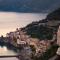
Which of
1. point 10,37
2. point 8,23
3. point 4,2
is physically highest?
point 4,2

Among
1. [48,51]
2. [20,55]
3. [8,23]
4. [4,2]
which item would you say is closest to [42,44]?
[48,51]

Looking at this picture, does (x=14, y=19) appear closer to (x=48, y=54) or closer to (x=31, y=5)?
(x=31, y=5)

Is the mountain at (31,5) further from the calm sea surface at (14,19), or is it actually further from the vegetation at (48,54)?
the vegetation at (48,54)

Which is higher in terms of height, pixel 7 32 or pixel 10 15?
pixel 10 15

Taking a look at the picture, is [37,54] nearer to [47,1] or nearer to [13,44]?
[13,44]

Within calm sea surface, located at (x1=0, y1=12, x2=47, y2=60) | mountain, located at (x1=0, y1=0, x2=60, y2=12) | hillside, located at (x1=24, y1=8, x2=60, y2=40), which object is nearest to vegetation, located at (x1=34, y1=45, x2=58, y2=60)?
hillside, located at (x1=24, y1=8, x2=60, y2=40)

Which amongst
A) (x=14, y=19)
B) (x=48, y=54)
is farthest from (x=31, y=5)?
(x=48, y=54)
